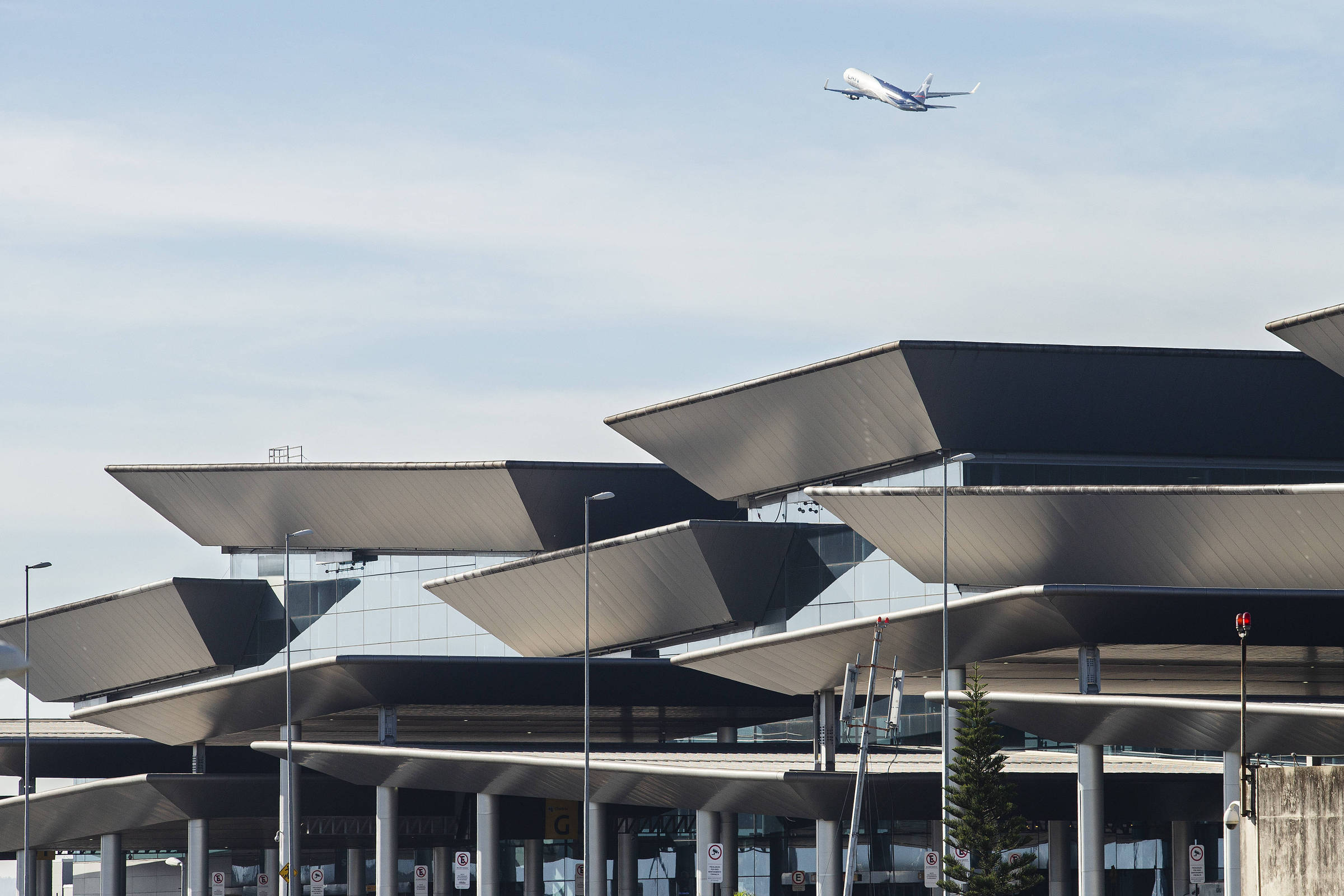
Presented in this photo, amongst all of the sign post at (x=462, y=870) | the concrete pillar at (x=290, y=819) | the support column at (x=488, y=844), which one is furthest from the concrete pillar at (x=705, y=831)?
the concrete pillar at (x=290, y=819)

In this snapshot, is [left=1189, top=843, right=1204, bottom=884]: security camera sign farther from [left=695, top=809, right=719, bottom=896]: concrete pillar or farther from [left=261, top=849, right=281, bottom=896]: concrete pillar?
[left=261, top=849, right=281, bottom=896]: concrete pillar

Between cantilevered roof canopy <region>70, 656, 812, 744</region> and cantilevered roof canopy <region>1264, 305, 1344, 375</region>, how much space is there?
1986 cm

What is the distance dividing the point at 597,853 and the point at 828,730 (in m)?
7.74

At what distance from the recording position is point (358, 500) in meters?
60.8

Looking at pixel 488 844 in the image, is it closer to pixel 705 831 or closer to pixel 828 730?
pixel 705 831

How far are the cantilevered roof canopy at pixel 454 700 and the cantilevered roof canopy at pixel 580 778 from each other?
2.20m

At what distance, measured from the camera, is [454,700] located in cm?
5828

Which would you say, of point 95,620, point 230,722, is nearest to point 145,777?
Answer: point 230,722

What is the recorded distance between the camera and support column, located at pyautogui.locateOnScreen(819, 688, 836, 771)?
4712 cm

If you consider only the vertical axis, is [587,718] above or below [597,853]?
above

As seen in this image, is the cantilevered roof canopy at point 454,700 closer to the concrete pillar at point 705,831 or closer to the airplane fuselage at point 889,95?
the concrete pillar at point 705,831

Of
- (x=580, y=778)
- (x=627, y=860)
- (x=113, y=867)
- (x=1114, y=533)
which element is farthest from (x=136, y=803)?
(x=1114, y=533)

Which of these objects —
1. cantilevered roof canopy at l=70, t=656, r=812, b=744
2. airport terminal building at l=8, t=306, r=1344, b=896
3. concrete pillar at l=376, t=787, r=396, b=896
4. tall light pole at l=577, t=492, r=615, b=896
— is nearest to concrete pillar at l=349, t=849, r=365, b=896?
airport terminal building at l=8, t=306, r=1344, b=896

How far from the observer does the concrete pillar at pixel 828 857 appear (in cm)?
4509
